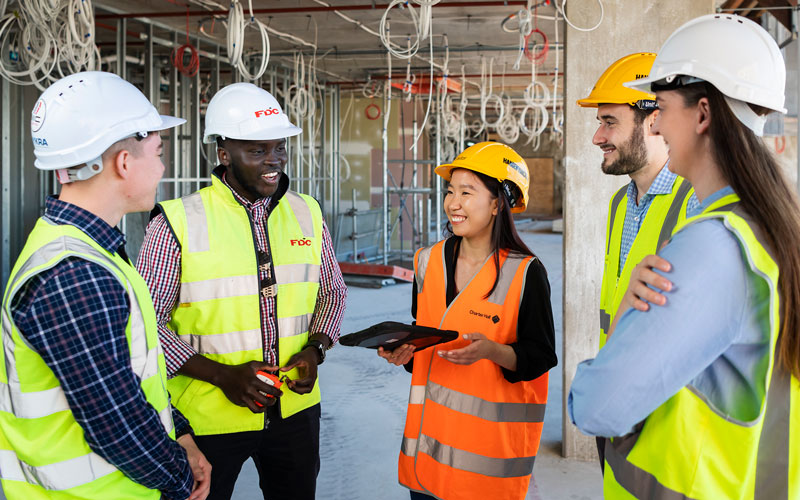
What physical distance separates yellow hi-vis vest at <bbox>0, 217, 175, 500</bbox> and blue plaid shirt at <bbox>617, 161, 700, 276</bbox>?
1.46 m

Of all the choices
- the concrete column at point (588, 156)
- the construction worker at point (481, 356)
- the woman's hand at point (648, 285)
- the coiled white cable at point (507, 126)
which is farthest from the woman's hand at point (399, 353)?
the coiled white cable at point (507, 126)

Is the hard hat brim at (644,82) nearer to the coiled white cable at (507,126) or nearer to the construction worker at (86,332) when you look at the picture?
the construction worker at (86,332)

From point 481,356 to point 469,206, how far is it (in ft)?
1.62

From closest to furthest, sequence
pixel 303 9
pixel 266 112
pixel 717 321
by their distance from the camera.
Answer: pixel 717 321
pixel 266 112
pixel 303 9

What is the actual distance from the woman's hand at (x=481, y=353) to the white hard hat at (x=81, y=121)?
3.23 feet

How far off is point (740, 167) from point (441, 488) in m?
1.29

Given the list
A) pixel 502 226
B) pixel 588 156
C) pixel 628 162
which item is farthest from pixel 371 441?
pixel 628 162

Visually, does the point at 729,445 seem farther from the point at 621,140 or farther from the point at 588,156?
the point at 588,156

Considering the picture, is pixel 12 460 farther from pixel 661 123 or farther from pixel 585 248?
pixel 585 248

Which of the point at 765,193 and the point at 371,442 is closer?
the point at 765,193

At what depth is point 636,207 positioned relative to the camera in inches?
86.3

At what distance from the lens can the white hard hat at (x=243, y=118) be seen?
2.25 meters

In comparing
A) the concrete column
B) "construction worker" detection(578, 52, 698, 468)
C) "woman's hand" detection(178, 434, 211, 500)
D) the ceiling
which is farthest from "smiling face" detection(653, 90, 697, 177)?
the ceiling

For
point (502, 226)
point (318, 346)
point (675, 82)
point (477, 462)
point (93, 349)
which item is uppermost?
point (675, 82)
